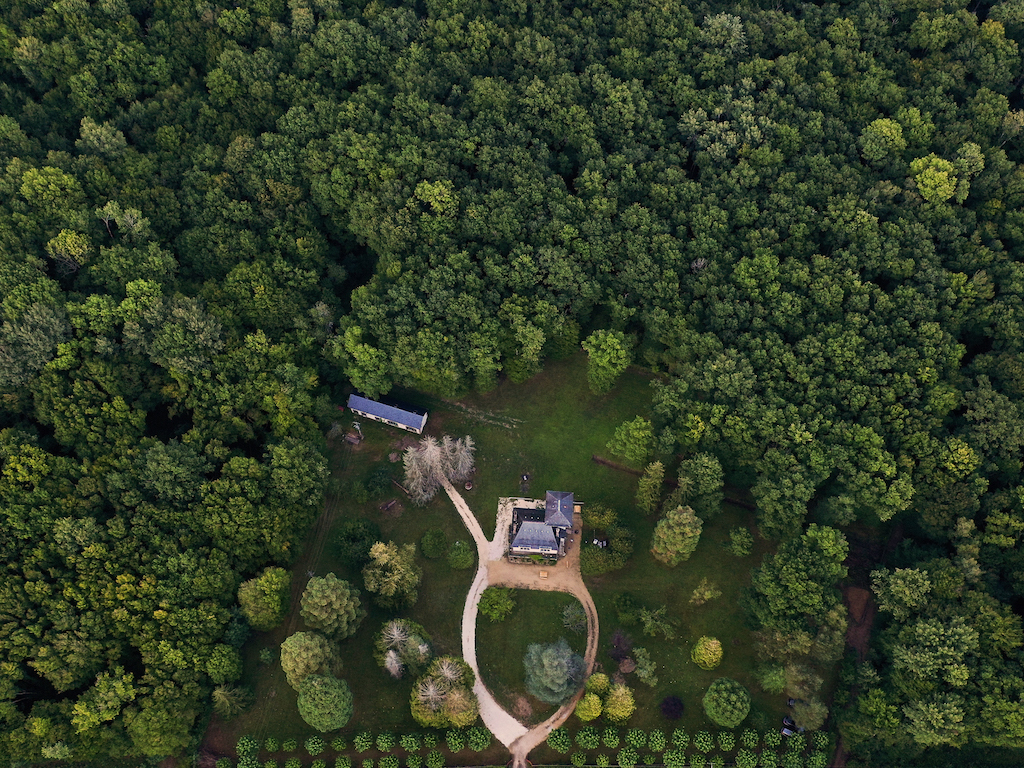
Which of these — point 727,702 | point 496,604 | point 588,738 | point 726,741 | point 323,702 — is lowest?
point 588,738

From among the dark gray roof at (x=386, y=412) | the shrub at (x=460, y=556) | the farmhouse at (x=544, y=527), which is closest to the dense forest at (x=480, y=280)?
the dark gray roof at (x=386, y=412)

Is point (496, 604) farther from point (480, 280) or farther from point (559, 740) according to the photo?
point (480, 280)

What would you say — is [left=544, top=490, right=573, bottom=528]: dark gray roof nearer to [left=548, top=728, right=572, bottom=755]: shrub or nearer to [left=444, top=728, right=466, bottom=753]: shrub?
[left=548, top=728, right=572, bottom=755]: shrub

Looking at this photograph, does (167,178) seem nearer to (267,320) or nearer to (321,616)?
(267,320)

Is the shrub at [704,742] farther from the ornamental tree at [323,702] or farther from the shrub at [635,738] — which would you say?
the ornamental tree at [323,702]

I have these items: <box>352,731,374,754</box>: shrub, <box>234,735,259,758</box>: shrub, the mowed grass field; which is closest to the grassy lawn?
the mowed grass field

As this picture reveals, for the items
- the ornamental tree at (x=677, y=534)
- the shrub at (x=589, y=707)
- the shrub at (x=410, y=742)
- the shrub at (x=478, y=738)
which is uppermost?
the ornamental tree at (x=677, y=534)

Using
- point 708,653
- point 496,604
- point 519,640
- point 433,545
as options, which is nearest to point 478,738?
point 519,640
